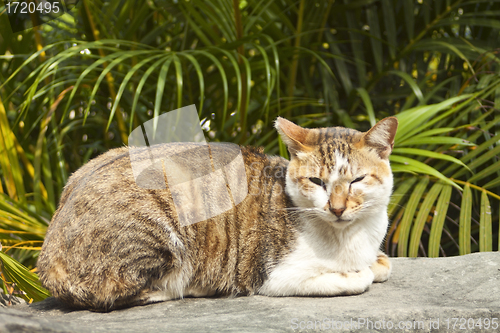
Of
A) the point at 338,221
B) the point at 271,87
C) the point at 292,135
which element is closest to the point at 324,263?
the point at 338,221

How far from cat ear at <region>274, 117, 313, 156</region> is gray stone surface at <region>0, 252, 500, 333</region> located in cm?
65

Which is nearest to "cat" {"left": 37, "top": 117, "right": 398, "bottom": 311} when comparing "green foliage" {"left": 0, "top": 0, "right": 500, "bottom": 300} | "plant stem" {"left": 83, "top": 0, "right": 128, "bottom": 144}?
"green foliage" {"left": 0, "top": 0, "right": 500, "bottom": 300}

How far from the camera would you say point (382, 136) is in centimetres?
185

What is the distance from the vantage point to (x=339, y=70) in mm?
3330

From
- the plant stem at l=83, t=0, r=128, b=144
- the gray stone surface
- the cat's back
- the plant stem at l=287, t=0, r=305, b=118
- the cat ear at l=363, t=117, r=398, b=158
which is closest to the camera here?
the gray stone surface

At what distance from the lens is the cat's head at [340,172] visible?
175 centimetres

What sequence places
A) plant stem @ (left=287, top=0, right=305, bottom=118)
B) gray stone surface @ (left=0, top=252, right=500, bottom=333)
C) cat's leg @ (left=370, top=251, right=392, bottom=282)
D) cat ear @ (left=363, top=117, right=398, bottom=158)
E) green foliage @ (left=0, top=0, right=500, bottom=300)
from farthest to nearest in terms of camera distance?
plant stem @ (left=287, top=0, right=305, bottom=118)
green foliage @ (left=0, top=0, right=500, bottom=300)
cat's leg @ (left=370, top=251, right=392, bottom=282)
cat ear @ (left=363, top=117, right=398, bottom=158)
gray stone surface @ (left=0, top=252, right=500, bottom=333)

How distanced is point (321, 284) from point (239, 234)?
425 millimetres

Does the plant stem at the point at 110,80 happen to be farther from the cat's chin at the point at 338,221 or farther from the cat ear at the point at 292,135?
the cat's chin at the point at 338,221

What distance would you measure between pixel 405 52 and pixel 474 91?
60 cm

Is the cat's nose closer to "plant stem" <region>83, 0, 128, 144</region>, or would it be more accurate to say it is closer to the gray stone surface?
the gray stone surface

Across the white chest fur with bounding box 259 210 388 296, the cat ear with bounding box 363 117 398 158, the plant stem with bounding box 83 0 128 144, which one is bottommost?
the white chest fur with bounding box 259 210 388 296

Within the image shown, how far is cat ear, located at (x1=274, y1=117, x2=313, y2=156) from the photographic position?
1897mm

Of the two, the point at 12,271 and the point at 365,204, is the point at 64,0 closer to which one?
the point at 12,271
